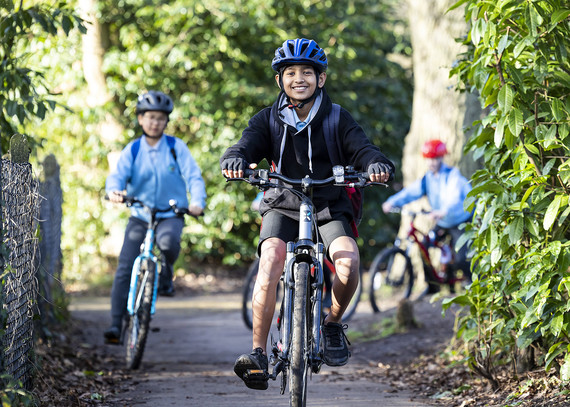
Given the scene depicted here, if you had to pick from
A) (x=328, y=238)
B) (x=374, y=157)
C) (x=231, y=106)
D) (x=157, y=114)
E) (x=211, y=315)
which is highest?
(x=231, y=106)

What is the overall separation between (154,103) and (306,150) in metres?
2.79

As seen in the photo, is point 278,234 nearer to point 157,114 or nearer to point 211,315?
point 157,114

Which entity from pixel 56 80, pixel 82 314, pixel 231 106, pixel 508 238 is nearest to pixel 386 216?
pixel 231 106

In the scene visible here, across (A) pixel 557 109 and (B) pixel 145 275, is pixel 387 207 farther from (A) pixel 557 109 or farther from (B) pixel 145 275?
(A) pixel 557 109

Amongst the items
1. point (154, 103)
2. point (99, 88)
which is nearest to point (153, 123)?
point (154, 103)

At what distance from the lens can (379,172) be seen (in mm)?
4414

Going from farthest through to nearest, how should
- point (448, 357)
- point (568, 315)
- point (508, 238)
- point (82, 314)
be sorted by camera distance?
point (82, 314), point (448, 357), point (508, 238), point (568, 315)

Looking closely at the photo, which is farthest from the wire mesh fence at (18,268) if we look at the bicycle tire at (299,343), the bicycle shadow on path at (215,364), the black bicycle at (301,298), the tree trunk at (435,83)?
the tree trunk at (435,83)

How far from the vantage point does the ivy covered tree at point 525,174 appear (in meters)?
4.57

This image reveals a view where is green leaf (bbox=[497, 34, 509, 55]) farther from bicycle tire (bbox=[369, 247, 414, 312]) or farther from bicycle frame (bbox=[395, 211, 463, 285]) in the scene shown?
bicycle frame (bbox=[395, 211, 463, 285])

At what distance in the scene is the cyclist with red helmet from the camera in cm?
965

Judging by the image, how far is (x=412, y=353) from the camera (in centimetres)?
750

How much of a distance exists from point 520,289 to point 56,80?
39.1 ft

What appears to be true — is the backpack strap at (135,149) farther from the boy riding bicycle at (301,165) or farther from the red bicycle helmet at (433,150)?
the red bicycle helmet at (433,150)
